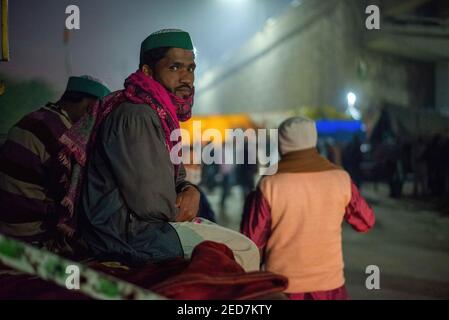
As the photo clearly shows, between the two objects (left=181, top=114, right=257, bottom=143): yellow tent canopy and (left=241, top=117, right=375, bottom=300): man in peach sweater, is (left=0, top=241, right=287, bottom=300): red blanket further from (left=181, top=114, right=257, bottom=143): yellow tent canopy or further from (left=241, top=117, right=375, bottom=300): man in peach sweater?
(left=181, top=114, right=257, bottom=143): yellow tent canopy

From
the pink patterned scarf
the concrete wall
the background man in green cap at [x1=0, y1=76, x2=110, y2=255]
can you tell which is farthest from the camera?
the concrete wall

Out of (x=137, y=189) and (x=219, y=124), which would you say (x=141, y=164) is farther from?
(x=219, y=124)

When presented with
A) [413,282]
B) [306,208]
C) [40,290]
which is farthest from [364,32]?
[40,290]

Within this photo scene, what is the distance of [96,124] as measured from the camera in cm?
198

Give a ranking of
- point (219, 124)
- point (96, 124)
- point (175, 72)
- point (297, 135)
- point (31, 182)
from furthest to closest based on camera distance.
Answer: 1. point (219, 124)
2. point (297, 135)
3. point (31, 182)
4. point (175, 72)
5. point (96, 124)

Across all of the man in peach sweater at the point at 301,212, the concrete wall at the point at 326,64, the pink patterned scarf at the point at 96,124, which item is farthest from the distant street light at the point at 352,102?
the pink patterned scarf at the point at 96,124

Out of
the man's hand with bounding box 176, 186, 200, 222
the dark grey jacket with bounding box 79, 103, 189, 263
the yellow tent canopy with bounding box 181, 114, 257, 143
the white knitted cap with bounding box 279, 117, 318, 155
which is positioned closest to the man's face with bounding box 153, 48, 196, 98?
the dark grey jacket with bounding box 79, 103, 189, 263

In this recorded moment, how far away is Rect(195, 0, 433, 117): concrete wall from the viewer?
22.2 meters

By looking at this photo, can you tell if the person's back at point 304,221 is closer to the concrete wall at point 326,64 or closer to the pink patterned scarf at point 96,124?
the pink patterned scarf at point 96,124

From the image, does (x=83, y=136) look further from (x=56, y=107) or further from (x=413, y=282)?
(x=413, y=282)

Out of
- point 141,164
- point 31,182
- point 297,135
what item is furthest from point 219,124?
point 141,164

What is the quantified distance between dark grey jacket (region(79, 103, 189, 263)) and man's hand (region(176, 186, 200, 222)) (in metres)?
0.13

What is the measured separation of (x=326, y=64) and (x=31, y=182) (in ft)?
74.7

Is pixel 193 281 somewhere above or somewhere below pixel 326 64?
below
